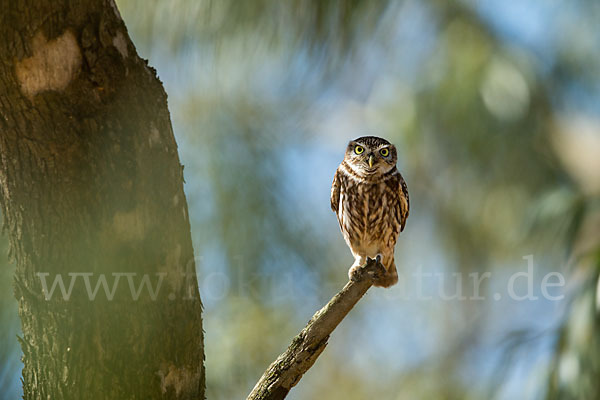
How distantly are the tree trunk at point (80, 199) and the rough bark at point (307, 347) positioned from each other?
334mm

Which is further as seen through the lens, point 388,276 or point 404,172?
point 404,172

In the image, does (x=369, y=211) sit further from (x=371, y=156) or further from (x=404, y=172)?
(x=404, y=172)

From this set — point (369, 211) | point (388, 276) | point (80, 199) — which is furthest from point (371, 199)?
point (80, 199)

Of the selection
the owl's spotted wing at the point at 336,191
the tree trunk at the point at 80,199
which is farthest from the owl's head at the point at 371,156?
the tree trunk at the point at 80,199

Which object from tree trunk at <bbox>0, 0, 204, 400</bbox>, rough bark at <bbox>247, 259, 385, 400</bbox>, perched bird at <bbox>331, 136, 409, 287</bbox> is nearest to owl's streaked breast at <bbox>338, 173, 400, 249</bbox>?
perched bird at <bbox>331, 136, 409, 287</bbox>

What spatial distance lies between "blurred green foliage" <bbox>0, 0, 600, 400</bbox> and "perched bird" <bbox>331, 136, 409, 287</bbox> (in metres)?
1.10

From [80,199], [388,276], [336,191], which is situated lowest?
[80,199]

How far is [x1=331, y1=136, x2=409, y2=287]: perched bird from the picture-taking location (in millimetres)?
2256

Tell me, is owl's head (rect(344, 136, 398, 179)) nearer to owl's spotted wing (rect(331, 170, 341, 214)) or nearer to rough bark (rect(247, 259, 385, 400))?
owl's spotted wing (rect(331, 170, 341, 214))

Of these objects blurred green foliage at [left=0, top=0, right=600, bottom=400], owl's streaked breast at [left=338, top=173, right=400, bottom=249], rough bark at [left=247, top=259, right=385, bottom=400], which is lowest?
rough bark at [left=247, top=259, right=385, bottom=400]

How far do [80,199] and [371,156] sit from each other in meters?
0.93

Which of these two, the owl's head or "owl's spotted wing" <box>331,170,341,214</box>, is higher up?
"owl's spotted wing" <box>331,170,341,214</box>

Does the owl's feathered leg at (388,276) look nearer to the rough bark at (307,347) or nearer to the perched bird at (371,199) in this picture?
the perched bird at (371,199)

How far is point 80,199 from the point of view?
166cm
